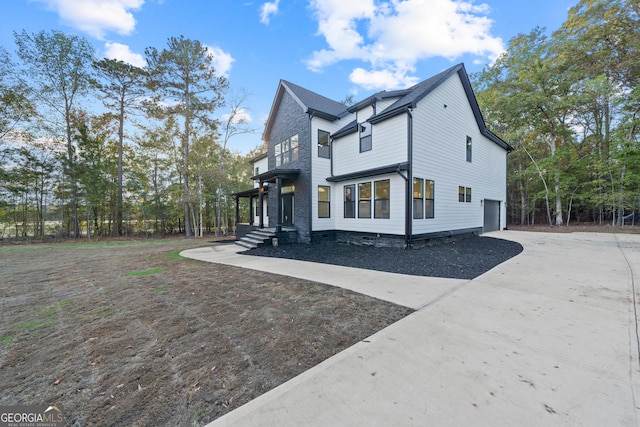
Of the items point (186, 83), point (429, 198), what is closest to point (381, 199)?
point (429, 198)

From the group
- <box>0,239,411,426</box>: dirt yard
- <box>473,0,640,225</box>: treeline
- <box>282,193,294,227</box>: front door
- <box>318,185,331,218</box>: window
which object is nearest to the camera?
<box>0,239,411,426</box>: dirt yard

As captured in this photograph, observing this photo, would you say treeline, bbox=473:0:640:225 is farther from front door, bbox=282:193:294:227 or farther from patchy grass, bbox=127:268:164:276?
patchy grass, bbox=127:268:164:276

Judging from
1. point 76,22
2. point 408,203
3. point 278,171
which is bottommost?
point 408,203

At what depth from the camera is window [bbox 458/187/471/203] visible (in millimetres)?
10711

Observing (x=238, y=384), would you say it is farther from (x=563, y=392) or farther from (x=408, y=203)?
(x=408, y=203)

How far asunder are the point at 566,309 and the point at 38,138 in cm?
2261

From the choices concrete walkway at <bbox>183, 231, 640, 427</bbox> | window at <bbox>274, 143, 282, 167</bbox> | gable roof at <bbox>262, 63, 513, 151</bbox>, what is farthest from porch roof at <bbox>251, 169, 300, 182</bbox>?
concrete walkway at <bbox>183, 231, 640, 427</bbox>

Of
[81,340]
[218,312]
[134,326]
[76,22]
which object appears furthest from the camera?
[76,22]

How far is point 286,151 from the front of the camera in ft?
38.5

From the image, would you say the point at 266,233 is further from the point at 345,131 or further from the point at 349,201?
the point at 345,131

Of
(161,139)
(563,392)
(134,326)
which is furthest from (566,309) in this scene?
(161,139)

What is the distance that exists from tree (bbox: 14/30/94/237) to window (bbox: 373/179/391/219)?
59.0 feet

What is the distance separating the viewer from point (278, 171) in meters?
10.1

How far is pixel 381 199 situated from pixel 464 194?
16.3 ft
